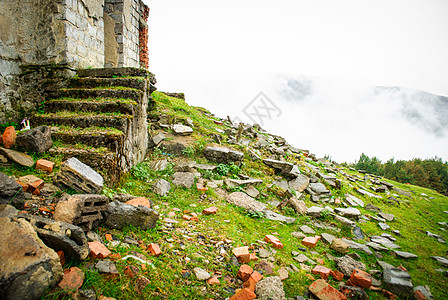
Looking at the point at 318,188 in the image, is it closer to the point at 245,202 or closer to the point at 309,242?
the point at 245,202

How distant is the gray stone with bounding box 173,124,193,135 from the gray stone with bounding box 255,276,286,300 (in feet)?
15.4

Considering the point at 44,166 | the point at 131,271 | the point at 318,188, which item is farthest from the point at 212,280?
the point at 318,188

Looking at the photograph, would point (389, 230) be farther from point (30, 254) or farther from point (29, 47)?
point (29, 47)

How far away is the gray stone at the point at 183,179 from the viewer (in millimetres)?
4242

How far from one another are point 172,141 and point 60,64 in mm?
2857

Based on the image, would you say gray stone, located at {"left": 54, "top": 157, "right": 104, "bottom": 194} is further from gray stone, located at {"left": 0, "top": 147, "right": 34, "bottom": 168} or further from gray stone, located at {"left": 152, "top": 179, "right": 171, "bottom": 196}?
gray stone, located at {"left": 152, "top": 179, "right": 171, "bottom": 196}

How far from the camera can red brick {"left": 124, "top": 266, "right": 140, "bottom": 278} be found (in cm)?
173

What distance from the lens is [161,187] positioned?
386 centimetres

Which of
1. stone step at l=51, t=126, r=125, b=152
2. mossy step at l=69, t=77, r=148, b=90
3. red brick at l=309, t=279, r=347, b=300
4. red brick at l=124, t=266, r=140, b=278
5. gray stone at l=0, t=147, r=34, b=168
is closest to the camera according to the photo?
red brick at l=124, t=266, r=140, b=278

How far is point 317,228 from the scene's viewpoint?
395 centimetres

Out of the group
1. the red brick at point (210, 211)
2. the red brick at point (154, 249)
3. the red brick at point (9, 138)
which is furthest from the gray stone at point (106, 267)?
the red brick at point (9, 138)

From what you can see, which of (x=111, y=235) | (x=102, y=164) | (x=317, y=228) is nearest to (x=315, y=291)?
(x=317, y=228)

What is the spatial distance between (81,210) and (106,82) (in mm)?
3318

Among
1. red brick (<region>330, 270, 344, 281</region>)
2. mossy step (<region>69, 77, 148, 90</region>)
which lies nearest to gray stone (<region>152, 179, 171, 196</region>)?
mossy step (<region>69, 77, 148, 90</region>)
